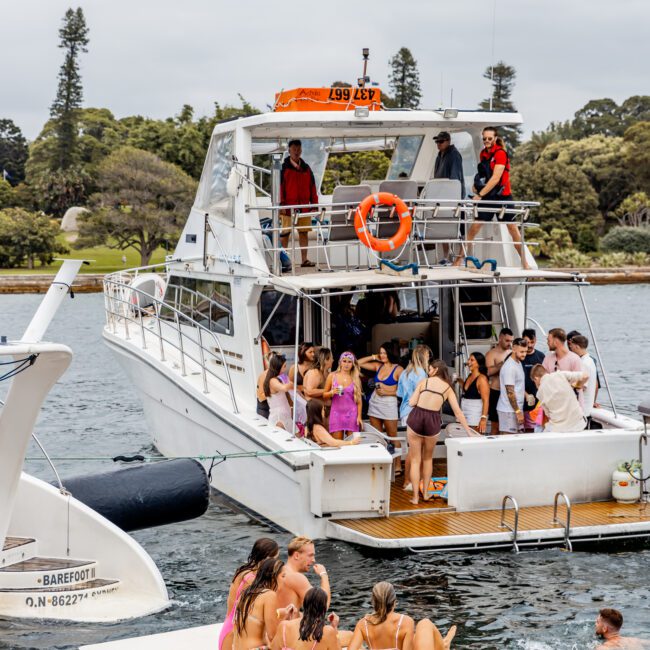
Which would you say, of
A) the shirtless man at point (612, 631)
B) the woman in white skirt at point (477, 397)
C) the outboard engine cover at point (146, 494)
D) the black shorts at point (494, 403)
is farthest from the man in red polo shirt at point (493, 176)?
the shirtless man at point (612, 631)

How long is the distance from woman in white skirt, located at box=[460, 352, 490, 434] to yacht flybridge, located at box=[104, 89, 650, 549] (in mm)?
668

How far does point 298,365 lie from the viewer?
37.6 ft

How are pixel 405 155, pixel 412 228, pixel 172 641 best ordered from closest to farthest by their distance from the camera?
pixel 172 641, pixel 412 228, pixel 405 155

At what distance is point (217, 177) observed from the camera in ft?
44.3

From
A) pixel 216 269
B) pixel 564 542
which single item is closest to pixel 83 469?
pixel 216 269

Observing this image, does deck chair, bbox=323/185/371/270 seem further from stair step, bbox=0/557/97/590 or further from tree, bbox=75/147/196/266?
tree, bbox=75/147/196/266

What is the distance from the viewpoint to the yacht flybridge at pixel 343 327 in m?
10.1

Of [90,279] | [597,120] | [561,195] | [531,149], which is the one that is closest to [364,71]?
[90,279]

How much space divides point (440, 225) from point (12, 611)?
6566 mm

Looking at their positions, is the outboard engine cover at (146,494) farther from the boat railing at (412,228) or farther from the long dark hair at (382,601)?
the long dark hair at (382,601)

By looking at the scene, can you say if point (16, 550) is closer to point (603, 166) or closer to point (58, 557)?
point (58, 557)

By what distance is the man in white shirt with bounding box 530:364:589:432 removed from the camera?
1082 centimetres

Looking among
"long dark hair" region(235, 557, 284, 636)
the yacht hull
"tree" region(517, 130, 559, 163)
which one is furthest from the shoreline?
"long dark hair" region(235, 557, 284, 636)

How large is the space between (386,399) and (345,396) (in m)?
0.86
